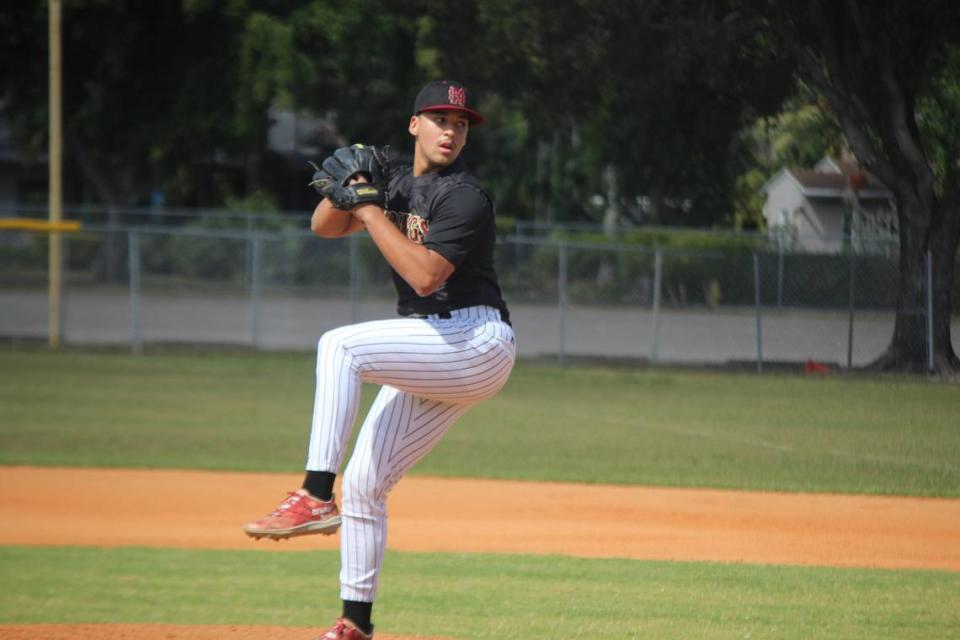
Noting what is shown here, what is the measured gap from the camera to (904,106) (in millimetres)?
9453

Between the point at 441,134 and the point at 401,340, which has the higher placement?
the point at 441,134

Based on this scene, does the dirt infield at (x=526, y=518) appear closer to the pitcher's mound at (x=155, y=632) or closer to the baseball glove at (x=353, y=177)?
the pitcher's mound at (x=155, y=632)

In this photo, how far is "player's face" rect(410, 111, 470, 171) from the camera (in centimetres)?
434

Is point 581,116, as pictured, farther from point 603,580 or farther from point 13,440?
point 603,580

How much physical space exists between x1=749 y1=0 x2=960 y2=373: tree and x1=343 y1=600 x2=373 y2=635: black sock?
20.1ft

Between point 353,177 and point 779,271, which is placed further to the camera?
point 779,271

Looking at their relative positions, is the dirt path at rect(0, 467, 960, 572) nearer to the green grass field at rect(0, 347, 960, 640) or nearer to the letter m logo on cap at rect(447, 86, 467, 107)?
the green grass field at rect(0, 347, 960, 640)

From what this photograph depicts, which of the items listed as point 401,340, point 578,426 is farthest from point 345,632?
point 578,426

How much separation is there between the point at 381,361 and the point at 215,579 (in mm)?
3262

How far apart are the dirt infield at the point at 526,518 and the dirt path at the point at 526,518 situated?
0.01 metres

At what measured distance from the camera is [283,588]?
6648 mm

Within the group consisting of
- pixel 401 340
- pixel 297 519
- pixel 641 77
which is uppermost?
pixel 641 77

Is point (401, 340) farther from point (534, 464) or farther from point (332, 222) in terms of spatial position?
point (534, 464)

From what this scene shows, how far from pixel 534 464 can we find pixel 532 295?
1181 centimetres
